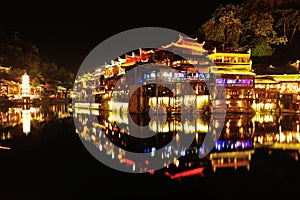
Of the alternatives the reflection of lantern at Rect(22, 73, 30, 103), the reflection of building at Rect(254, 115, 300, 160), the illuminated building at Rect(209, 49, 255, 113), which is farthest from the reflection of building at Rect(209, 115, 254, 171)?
the reflection of lantern at Rect(22, 73, 30, 103)

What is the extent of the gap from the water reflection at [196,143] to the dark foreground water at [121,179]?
56 cm

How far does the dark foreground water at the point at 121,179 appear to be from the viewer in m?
7.85

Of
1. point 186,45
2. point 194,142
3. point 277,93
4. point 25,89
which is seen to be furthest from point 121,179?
point 25,89

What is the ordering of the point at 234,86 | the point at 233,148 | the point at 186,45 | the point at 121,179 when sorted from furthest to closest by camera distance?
the point at 186,45 < the point at 234,86 < the point at 233,148 < the point at 121,179

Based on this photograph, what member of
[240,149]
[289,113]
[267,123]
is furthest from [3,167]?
[289,113]

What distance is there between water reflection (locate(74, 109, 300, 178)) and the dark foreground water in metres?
0.56

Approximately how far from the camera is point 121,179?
357 inches

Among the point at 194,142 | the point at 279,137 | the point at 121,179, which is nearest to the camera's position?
the point at 121,179

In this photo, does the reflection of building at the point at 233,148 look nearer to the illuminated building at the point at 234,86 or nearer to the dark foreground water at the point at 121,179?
the dark foreground water at the point at 121,179

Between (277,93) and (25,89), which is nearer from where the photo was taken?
(277,93)

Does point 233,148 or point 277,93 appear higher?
point 277,93

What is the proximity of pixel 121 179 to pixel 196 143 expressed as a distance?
19.0 ft

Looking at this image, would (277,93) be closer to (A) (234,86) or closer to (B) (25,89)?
(A) (234,86)

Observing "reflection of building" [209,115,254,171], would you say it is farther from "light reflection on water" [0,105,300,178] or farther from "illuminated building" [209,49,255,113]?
"illuminated building" [209,49,255,113]
